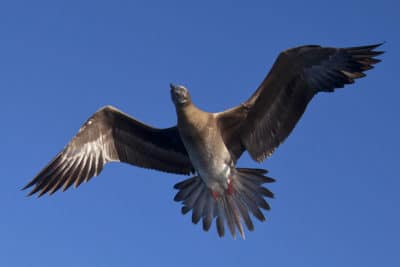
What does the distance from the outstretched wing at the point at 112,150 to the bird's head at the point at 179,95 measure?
37.0 inches

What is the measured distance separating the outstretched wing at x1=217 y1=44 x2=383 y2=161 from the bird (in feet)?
0.05

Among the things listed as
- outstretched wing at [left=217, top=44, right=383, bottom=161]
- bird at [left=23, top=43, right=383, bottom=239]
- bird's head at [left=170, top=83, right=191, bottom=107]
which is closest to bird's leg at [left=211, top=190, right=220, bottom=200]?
bird at [left=23, top=43, right=383, bottom=239]

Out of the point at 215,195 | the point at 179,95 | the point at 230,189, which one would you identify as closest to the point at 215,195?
the point at 215,195

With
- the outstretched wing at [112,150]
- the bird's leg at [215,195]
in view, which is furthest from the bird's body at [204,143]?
the outstretched wing at [112,150]

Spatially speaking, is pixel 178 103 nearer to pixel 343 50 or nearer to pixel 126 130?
pixel 126 130

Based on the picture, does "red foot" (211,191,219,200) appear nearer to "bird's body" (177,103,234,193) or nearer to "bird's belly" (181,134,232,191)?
"bird's belly" (181,134,232,191)

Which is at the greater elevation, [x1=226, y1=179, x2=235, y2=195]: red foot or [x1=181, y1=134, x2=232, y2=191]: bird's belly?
[x1=181, y1=134, x2=232, y2=191]: bird's belly

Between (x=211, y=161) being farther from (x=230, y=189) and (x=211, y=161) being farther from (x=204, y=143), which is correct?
(x=230, y=189)

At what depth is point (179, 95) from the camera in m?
10.5

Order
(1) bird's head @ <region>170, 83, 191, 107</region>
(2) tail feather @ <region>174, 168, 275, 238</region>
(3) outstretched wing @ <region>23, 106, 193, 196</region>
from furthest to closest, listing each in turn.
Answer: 1. (3) outstretched wing @ <region>23, 106, 193, 196</region>
2. (2) tail feather @ <region>174, 168, 275, 238</region>
3. (1) bird's head @ <region>170, 83, 191, 107</region>

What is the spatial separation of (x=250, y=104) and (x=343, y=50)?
60.0 inches

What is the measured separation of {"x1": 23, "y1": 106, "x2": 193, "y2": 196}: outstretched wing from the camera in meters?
11.5

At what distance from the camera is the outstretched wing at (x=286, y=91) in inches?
420

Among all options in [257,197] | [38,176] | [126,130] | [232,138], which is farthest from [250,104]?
[38,176]
